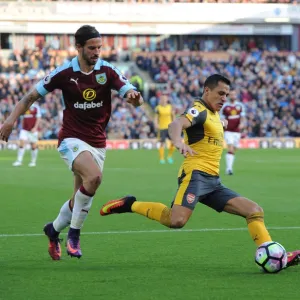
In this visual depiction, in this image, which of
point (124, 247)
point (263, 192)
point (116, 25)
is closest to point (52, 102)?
point (116, 25)

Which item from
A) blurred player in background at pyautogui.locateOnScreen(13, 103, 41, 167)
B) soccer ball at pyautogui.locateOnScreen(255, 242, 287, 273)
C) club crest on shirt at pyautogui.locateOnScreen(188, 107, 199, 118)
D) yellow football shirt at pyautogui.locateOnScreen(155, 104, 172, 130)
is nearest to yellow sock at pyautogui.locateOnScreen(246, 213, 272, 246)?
soccer ball at pyautogui.locateOnScreen(255, 242, 287, 273)

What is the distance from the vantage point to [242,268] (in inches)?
346

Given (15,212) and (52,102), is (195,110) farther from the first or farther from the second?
(52,102)

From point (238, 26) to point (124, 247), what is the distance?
1790 inches

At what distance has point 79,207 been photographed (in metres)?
9.34

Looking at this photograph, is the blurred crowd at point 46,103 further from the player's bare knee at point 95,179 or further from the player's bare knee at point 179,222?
the player's bare knee at point 179,222

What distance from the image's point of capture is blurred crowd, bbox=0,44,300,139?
4269 cm

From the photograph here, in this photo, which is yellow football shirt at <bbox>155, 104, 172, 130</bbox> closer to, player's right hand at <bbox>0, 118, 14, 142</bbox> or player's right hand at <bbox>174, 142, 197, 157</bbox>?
player's right hand at <bbox>0, 118, 14, 142</bbox>

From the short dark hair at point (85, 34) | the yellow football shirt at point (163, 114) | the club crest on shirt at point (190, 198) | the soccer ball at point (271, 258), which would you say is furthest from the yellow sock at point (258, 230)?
the yellow football shirt at point (163, 114)

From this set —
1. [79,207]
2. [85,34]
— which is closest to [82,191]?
[79,207]

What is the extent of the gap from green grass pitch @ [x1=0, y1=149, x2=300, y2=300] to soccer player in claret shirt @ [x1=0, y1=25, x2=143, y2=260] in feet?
1.55

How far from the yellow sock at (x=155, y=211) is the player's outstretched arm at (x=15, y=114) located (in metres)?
1.41

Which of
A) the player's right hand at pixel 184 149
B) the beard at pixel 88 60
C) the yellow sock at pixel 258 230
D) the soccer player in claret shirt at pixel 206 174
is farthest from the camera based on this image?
the beard at pixel 88 60

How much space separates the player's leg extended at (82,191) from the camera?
30.1ft
